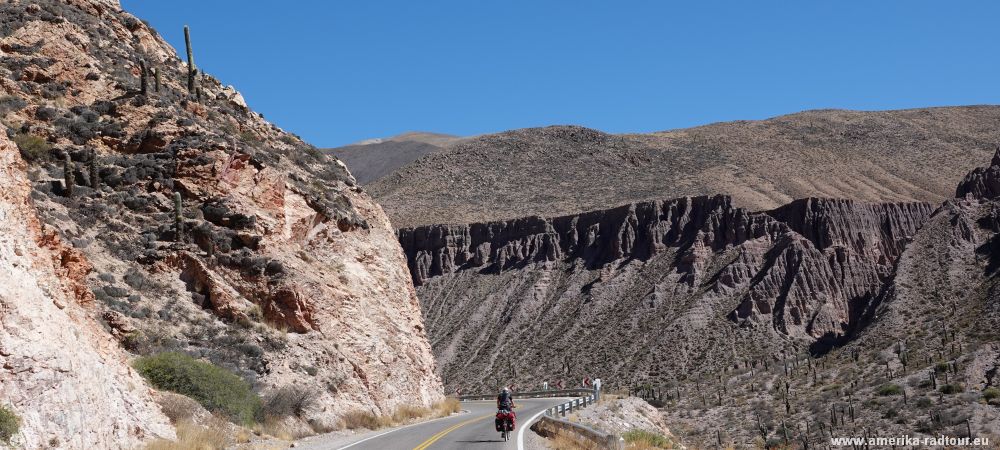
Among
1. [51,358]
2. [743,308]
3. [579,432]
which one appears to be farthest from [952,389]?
[51,358]

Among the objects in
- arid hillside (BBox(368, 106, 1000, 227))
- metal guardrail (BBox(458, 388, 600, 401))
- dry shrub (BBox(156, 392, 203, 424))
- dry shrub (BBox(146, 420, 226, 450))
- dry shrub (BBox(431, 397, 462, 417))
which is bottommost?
metal guardrail (BBox(458, 388, 600, 401))

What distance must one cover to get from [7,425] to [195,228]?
15284mm

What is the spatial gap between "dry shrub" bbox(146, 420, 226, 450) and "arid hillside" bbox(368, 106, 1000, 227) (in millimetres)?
80567

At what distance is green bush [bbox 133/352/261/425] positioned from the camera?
20516 mm

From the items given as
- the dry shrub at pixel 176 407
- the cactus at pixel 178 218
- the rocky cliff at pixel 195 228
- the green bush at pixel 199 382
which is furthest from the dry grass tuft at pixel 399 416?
the dry shrub at pixel 176 407

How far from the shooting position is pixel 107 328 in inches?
886

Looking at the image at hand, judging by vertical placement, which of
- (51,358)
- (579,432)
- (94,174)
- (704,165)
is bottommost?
(579,432)

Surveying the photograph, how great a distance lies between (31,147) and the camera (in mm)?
28266

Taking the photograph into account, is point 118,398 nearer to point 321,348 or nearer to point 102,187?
point 321,348

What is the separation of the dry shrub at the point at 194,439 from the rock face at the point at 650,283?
168 feet

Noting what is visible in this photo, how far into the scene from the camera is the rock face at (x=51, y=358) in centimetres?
1423

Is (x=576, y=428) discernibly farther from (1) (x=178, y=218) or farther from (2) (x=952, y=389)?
(2) (x=952, y=389)

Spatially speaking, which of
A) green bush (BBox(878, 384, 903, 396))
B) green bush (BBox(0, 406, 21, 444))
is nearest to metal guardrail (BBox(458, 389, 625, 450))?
green bush (BBox(0, 406, 21, 444))

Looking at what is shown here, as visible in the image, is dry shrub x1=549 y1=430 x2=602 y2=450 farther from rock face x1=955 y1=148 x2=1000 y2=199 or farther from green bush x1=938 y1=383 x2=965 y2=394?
rock face x1=955 y1=148 x2=1000 y2=199
